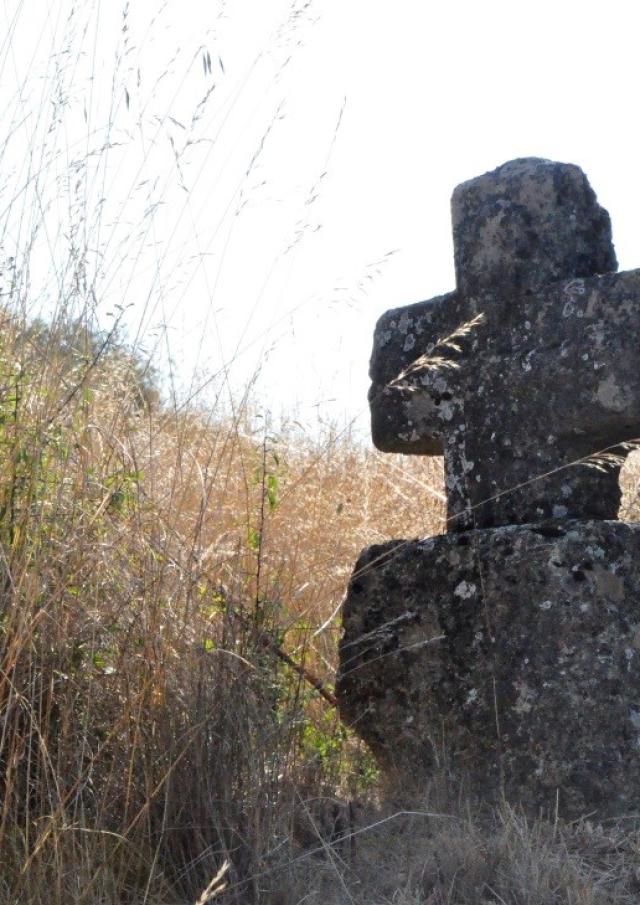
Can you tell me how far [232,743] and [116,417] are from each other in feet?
2.42

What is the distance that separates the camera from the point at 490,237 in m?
2.89

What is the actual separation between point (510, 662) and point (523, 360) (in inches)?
27.5

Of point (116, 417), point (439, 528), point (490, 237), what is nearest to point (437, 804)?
point (116, 417)

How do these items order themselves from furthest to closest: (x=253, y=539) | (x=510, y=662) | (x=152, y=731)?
1. (x=253, y=539)
2. (x=510, y=662)
3. (x=152, y=731)

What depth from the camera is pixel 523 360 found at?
2.78 metres

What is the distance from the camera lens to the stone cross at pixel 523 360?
265 cm

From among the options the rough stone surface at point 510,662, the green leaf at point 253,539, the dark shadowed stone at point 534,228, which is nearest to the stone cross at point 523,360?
the dark shadowed stone at point 534,228

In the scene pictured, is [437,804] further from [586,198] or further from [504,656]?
[586,198]

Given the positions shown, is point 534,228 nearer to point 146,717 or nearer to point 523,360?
point 523,360

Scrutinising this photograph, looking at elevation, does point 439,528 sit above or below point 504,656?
above

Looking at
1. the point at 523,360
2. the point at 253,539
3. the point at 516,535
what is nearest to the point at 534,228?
the point at 523,360

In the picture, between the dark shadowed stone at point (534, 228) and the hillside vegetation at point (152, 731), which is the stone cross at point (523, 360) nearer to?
the dark shadowed stone at point (534, 228)

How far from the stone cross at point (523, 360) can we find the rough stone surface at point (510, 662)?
17cm

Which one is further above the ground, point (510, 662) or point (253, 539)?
point (253, 539)
